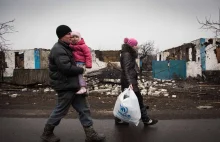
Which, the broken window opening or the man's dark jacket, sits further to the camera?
the broken window opening

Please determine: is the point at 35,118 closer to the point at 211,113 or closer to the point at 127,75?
the point at 127,75

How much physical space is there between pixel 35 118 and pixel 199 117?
11.6ft

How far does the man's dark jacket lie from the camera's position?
3.53 m

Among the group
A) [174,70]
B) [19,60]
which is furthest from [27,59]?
[174,70]

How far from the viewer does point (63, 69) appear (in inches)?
138

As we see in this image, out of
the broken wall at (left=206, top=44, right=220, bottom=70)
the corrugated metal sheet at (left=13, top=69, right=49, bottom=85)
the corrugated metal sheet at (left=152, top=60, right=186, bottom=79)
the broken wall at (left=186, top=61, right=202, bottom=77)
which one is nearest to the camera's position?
the corrugated metal sheet at (left=13, top=69, right=49, bottom=85)

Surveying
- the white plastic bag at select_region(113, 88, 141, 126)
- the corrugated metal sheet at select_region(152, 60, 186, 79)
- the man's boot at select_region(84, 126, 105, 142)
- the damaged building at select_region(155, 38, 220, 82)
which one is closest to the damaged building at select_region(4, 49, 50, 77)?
the corrugated metal sheet at select_region(152, 60, 186, 79)

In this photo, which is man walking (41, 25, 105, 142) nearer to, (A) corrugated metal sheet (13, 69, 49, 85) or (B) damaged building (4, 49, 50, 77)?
(A) corrugated metal sheet (13, 69, 49, 85)

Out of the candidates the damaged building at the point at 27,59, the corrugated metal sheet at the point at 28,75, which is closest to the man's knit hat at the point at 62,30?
the corrugated metal sheet at the point at 28,75

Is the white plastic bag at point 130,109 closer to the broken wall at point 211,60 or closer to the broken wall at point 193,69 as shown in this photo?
the broken wall at point 211,60

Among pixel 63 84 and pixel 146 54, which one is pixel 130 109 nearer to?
pixel 63 84

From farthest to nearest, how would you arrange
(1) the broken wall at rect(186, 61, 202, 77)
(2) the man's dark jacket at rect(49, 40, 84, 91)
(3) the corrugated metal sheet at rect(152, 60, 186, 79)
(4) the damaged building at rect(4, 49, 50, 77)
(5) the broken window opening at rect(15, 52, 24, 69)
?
(5) the broken window opening at rect(15, 52, 24, 69) < (4) the damaged building at rect(4, 49, 50, 77) < (3) the corrugated metal sheet at rect(152, 60, 186, 79) < (1) the broken wall at rect(186, 61, 202, 77) < (2) the man's dark jacket at rect(49, 40, 84, 91)

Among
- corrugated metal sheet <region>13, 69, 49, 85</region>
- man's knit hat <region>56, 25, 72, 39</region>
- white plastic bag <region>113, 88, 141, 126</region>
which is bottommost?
white plastic bag <region>113, 88, 141, 126</region>

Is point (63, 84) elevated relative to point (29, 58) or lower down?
lower down
